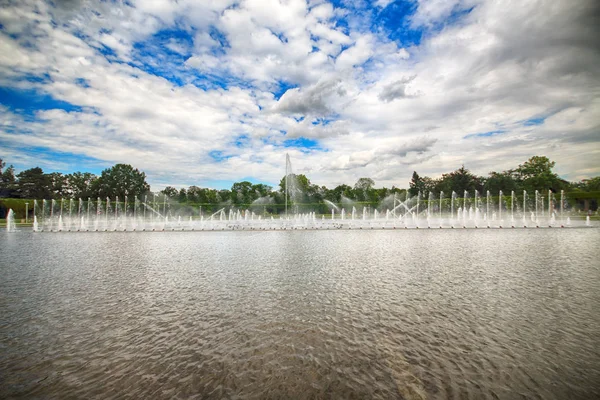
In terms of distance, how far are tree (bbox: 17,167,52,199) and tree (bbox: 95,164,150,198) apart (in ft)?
41.8

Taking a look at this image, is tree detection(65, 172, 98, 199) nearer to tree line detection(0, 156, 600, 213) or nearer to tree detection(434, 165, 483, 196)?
tree line detection(0, 156, 600, 213)

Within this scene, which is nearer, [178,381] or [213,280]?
[178,381]

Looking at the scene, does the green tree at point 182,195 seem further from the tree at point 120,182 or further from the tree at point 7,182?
the tree at point 7,182

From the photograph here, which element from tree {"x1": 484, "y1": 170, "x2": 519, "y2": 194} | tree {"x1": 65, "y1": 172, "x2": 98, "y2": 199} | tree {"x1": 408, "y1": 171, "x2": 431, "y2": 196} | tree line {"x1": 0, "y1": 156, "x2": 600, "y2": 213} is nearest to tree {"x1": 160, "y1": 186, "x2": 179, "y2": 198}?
tree line {"x1": 0, "y1": 156, "x2": 600, "y2": 213}

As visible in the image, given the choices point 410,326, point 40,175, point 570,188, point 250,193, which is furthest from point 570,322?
point 40,175

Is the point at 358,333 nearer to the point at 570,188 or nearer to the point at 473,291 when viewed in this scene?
the point at 473,291

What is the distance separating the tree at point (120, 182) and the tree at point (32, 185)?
1275 cm

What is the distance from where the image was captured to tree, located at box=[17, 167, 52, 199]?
74.9 metres

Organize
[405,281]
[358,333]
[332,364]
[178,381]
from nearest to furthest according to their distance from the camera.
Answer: [178,381], [332,364], [358,333], [405,281]

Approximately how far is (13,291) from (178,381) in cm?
753

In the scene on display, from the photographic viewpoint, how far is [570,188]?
254 feet

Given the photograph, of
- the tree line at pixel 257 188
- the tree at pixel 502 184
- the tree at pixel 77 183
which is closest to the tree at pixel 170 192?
the tree line at pixel 257 188

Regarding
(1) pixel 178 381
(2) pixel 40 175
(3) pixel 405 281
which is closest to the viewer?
(1) pixel 178 381

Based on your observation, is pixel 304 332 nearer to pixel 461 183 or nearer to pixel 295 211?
pixel 295 211
